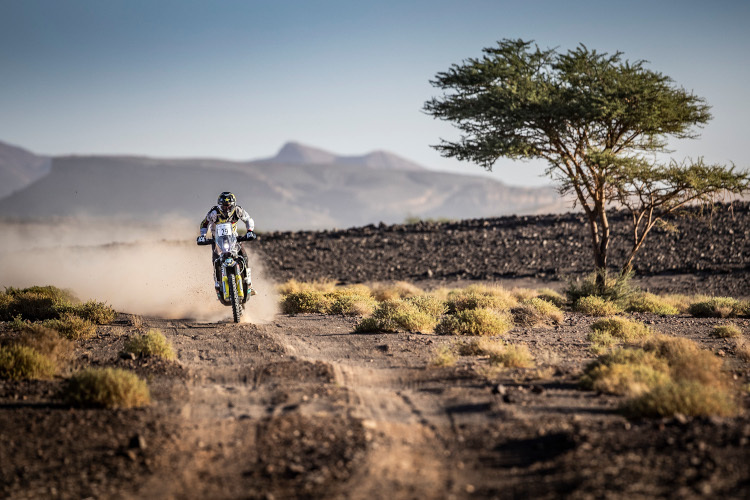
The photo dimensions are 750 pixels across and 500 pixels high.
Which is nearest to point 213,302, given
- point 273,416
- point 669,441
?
point 273,416

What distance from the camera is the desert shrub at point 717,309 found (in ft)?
60.0

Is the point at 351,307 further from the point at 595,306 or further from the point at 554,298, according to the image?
the point at 554,298

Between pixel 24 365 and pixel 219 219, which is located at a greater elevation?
pixel 219 219

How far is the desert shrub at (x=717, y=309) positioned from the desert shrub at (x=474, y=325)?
8.16 m

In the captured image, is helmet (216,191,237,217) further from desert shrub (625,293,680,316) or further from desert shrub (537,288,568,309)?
desert shrub (625,293,680,316)

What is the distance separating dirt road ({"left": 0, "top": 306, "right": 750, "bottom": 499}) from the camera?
5484 millimetres

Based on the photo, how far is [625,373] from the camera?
844 centimetres

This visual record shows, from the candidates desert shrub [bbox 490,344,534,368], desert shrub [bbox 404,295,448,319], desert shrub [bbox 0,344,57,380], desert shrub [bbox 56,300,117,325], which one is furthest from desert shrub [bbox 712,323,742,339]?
desert shrub [bbox 56,300,117,325]

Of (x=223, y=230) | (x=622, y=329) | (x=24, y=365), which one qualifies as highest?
(x=223, y=230)

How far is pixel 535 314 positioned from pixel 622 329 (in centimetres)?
275

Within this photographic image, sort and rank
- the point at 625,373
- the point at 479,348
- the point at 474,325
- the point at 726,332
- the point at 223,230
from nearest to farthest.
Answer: the point at 625,373 → the point at 479,348 → the point at 474,325 → the point at 223,230 → the point at 726,332

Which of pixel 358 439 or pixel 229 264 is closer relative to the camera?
pixel 358 439

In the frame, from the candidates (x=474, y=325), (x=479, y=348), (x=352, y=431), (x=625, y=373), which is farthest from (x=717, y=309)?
(x=352, y=431)

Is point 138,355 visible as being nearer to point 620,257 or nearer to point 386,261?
point 386,261
